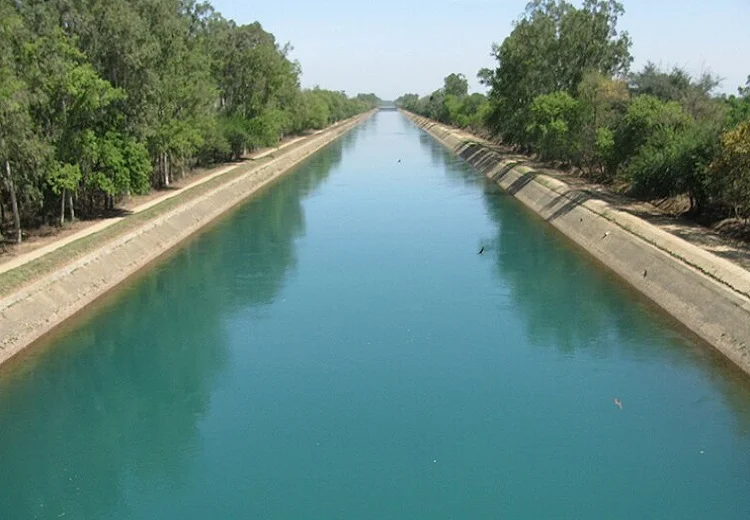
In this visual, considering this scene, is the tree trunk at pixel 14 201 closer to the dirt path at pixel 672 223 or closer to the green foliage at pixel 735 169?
the dirt path at pixel 672 223

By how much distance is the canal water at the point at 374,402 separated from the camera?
12141 mm

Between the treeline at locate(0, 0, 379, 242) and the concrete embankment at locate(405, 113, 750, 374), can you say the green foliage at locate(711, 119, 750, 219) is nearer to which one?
the concrete embankment at locate(405, 113, 750, 374)

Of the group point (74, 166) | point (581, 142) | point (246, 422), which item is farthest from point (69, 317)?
point (581, 142)

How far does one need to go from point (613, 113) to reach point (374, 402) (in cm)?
3042

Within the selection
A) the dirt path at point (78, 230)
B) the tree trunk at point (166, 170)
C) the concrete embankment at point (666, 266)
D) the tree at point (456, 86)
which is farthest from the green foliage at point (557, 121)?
the tree at point (456, 86)

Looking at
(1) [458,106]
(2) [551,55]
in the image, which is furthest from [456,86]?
(2) [551,55]

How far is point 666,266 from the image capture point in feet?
73.5

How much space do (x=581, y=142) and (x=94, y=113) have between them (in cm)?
2799

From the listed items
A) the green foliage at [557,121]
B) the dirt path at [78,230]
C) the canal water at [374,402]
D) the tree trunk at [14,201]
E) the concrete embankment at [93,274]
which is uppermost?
the green foliage at [557,121]

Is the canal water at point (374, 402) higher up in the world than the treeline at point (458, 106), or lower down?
lower down

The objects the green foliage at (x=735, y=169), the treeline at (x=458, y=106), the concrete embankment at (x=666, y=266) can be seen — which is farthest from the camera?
the treeline at (x=458, y=106)

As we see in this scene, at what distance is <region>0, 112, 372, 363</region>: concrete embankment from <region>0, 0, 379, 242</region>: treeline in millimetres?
2541

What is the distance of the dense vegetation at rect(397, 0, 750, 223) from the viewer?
1049 inches

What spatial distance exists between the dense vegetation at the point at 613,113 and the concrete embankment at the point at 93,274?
851 inches
